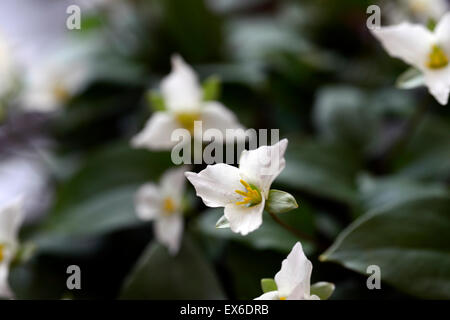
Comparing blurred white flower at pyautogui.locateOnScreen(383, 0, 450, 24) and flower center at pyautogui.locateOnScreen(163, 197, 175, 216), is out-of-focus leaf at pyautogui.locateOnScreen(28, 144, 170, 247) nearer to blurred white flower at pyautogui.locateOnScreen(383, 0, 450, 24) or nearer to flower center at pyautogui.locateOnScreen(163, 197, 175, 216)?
flower center at pyautogui.locateOnScreen(163, 197, 175, 216)

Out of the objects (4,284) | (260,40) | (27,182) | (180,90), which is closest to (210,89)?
(180,90)

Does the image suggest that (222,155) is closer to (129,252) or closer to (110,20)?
(129,252)

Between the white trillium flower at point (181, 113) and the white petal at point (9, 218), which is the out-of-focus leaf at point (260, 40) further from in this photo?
the white petal at point (9, 218)

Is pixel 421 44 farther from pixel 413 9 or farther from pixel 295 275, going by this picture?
pixel 413 9

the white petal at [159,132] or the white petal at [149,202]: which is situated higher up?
the white petal at [159,132]

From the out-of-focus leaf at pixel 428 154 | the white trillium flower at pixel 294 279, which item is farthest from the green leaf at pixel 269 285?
the out-of-focus leaf at pixel 428 154

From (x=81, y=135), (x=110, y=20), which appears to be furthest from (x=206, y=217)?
(x=110, y=20)

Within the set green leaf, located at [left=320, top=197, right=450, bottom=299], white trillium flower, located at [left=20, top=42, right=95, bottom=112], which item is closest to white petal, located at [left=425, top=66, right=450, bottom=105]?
green leaf, located at [left=320, top=197, right=450, bottom=299]
